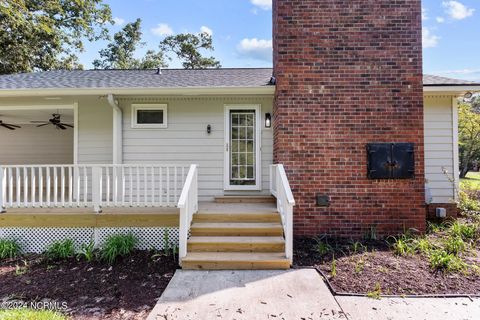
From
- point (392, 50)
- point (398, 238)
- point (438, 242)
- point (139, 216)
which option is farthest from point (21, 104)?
point (438, 242)

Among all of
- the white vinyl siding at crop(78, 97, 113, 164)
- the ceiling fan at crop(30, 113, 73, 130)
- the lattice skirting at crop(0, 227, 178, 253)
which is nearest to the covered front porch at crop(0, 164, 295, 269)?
the lattice skirting at crop(0, 227, 178, 253)

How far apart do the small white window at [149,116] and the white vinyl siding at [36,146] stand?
3811 mm

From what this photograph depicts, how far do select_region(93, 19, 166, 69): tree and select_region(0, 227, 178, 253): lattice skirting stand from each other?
22.3 metres

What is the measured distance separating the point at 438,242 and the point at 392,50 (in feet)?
11.4

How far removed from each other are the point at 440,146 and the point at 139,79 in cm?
716

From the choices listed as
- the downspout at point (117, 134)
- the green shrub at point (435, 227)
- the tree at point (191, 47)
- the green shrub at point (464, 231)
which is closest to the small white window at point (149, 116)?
the downspout at point (117, 134)

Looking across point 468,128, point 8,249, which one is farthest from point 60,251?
point 468,128

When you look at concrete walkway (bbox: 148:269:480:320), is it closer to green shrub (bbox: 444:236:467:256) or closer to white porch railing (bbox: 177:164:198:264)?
white porch railing (bbox: 177:164:198:264)

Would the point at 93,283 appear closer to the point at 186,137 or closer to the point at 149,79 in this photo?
the point at 186,137

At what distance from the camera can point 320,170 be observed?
17.6 ft

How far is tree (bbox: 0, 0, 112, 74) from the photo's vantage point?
1532 cm

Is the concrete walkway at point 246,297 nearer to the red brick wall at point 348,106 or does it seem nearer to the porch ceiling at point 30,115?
the red brick wall at point 348,106

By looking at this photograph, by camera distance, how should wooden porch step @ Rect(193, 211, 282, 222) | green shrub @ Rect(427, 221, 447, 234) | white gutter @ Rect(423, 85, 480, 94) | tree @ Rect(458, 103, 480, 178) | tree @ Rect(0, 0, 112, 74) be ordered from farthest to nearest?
tree @ Rect(458, 103, 480, 178)
tree @ Rect(0, 0, 112, 74)
white gutter @ Rect(423, 85, 480, 94)
green shrub @ Rect(427, 221, 447, 234)
wooden porch step @ Rect(193, 211, 282, 222)

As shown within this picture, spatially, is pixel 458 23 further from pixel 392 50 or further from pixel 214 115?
pixel 214 115
